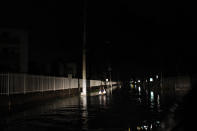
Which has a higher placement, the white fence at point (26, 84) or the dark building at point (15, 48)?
the dark building at point (15, 48)

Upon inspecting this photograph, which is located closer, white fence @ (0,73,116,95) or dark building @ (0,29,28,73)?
white fence @ (0,73,116,95)

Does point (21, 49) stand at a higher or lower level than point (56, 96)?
higher

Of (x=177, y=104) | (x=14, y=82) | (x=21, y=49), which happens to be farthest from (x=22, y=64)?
(x=177, y=104)

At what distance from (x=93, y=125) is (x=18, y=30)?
40.7 meters

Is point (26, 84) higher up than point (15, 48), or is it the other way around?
point (15, 48)

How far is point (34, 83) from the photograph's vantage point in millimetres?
26281

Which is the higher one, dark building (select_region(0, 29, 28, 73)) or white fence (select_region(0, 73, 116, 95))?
dark building (select_region(0, 29, 28, 73))

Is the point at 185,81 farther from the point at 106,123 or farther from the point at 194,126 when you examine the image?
the point at 194,126

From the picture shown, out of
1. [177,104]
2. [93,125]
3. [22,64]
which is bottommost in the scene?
[93,125]

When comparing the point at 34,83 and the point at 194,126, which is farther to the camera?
the point at 34,83

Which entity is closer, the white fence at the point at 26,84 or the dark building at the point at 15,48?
the white fence at the point at 26,84

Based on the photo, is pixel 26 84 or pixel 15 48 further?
pixel 15 48

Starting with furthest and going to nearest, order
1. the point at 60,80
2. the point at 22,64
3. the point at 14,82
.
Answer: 1. the point at 22,64
2. the point at 60,80
3. the point at 14,82

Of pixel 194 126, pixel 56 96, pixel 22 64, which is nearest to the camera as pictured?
pixel 194 126
